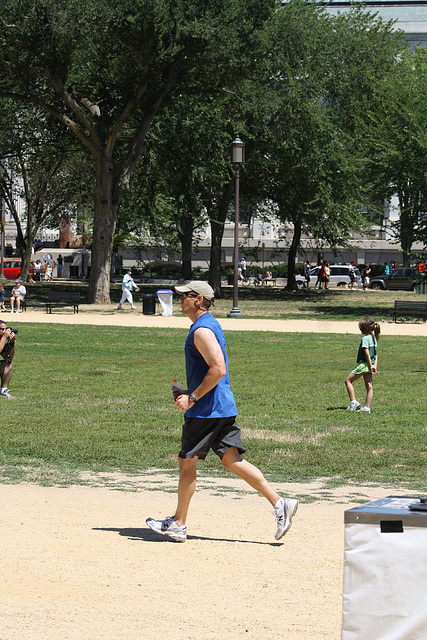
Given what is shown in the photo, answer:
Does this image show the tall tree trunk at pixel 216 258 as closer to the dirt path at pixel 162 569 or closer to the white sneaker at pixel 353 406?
the white sneaker at pixel 353 406

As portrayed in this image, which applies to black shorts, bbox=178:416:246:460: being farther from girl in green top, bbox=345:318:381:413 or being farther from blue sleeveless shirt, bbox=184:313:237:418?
girl in green top, bbox=345:318:381:413

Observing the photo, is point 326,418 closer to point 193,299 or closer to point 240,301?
point 193,299

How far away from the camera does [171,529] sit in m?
6.50

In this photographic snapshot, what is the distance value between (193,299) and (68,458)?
12.6ft

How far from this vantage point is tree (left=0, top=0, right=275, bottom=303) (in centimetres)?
3138

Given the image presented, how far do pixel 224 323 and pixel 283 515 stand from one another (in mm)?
23336

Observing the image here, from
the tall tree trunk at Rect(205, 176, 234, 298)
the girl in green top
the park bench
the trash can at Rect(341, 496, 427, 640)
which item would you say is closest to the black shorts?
the trash can at Rect(341, 496, 427, 640)

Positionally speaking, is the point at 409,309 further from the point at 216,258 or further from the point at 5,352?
the point at 5,352

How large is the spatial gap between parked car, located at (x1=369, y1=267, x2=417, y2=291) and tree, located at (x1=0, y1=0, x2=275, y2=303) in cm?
2482

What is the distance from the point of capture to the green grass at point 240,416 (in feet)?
31.2

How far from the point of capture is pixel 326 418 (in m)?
12.2

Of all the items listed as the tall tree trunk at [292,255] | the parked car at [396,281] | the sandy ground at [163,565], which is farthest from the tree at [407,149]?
the sandy ground at [163,565]

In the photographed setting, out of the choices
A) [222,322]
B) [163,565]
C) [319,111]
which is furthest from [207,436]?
[319,111]

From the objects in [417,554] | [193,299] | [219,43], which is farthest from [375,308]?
[417,554]
